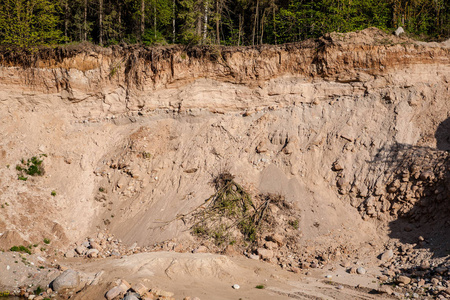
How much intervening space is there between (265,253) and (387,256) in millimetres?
3644

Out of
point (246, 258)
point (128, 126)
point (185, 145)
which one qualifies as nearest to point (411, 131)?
point (246, 258)

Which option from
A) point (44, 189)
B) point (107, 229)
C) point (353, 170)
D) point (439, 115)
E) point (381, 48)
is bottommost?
point (107, 229)

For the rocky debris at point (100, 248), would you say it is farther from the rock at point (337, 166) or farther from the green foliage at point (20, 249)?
the rock at point (337, 166)

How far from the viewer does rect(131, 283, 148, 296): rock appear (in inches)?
382

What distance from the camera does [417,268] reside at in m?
10.6

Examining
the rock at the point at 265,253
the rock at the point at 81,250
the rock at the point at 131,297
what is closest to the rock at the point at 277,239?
the rock at the point at 265,253

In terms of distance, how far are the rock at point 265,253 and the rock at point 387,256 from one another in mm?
3308

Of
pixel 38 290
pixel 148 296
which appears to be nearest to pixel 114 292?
pixel 148 296

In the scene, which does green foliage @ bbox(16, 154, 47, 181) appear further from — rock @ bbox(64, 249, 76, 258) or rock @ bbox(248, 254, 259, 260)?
rock @ bbox(248, 254, 259, 260)

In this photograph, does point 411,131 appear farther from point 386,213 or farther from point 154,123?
point 154,123

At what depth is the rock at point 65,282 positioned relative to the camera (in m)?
10.4

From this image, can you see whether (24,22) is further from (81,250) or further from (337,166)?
(337,166)

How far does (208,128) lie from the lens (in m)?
16.5

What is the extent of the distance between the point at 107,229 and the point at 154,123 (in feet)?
16.7
